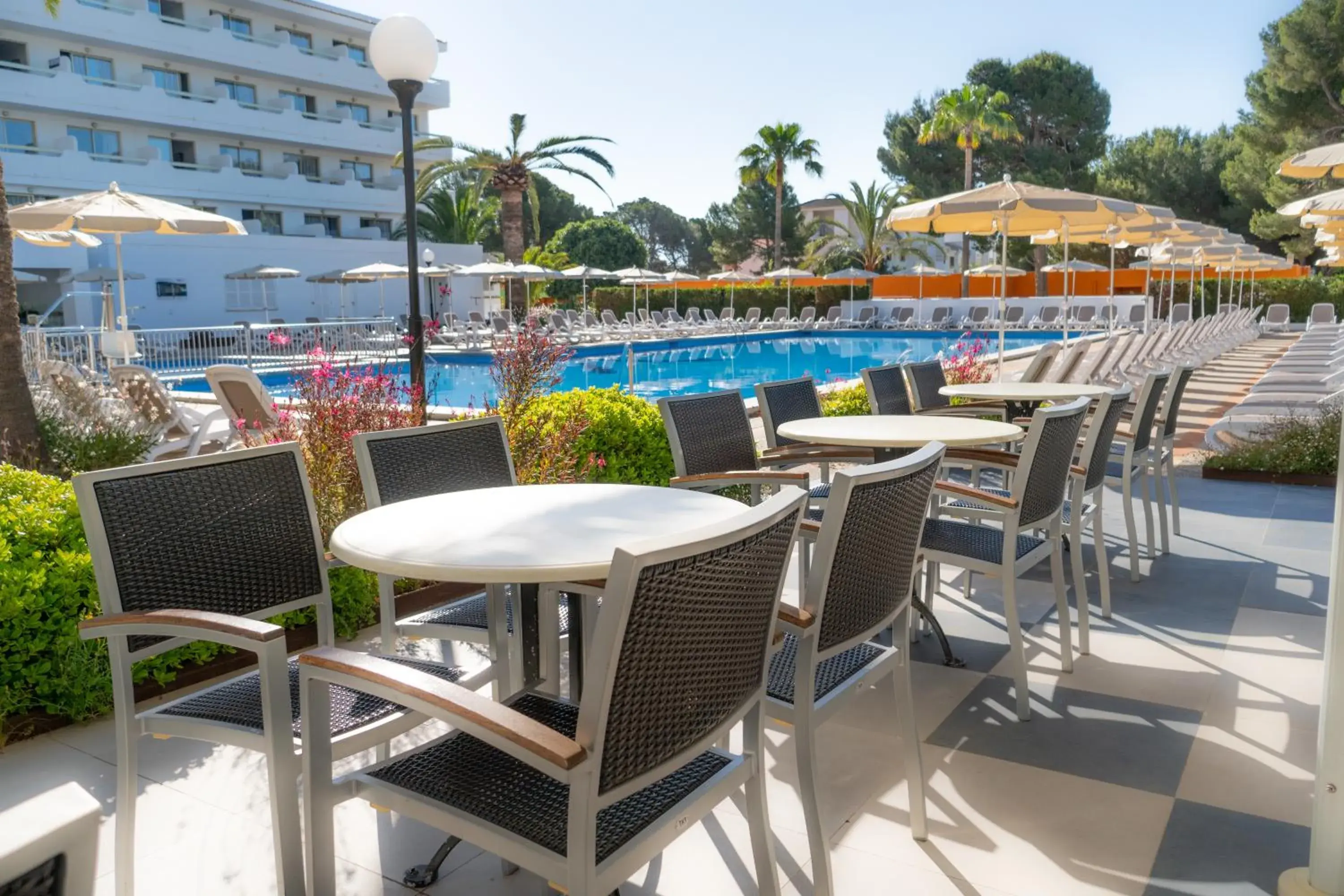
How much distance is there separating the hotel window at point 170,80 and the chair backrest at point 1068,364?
28.8 m

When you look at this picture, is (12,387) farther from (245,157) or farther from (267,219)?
(245,157)

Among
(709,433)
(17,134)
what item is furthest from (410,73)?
(17,134)

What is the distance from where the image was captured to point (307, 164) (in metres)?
33.7

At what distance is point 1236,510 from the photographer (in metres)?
6.22

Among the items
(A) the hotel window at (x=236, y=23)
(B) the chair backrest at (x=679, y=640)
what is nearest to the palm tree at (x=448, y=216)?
(A) the hotel window at (x=236, y=23)

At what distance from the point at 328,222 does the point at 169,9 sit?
7436 mm

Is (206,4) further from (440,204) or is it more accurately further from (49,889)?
(49,889)

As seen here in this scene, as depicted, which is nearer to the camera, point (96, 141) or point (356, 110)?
point (96, 141)

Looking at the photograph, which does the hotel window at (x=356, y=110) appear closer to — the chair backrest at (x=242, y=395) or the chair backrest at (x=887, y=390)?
the chair backrest at (x=242, y=395)

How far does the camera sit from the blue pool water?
16.8 metres

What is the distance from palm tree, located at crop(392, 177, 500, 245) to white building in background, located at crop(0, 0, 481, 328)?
1.00 metres

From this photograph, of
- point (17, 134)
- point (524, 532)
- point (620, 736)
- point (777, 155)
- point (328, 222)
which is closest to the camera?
point (620, 736)

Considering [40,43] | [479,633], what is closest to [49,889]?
[479,633]

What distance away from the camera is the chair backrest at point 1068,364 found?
7.52 m
